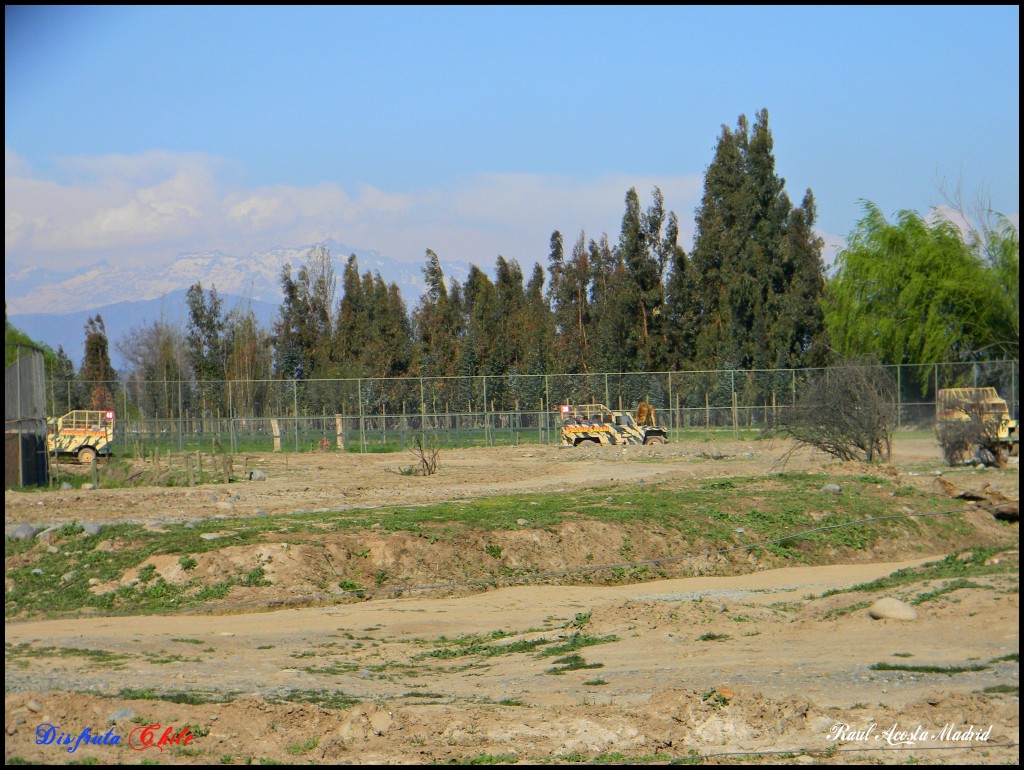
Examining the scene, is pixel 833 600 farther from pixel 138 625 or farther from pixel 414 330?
pixel 414 330

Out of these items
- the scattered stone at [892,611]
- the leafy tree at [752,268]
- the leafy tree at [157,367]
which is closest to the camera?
the scattered stone at [892,611]

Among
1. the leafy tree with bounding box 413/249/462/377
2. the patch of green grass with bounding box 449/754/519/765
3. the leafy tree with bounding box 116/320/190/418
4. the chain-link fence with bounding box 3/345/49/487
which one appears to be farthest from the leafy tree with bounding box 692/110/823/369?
the patch of green grass with bounding box 449/754/519/765

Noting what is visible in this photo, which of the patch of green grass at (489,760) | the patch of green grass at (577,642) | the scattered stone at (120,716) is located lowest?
the patch of green grass at (577,642)

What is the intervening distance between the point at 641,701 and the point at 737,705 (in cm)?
85

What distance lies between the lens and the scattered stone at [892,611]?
10453mm

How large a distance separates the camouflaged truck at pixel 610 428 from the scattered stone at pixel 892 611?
106ft

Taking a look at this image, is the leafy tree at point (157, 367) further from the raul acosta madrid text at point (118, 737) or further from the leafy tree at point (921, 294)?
the raul acosta madrid text at point (118, 737)

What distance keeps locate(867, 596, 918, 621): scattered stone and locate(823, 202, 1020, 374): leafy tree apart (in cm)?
350

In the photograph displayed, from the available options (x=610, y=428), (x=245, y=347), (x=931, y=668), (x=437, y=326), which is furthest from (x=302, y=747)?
(x=437, y=326)

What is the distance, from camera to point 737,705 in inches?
327

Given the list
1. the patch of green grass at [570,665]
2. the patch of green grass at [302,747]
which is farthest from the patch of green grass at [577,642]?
the patch of green grass at [302,747]

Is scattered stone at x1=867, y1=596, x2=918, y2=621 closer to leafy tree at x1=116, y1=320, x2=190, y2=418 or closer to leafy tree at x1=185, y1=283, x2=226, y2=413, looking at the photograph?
leafy tree at x1=116, y1=320, x2=190, y2=418

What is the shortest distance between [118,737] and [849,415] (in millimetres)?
23215

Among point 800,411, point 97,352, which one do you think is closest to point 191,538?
point 800,411
